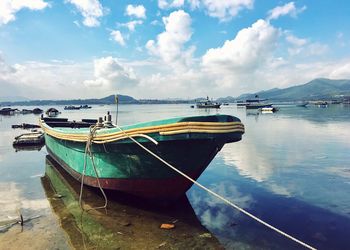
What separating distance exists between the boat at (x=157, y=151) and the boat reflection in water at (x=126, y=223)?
2.02 feet

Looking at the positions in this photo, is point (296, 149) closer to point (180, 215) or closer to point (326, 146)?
point (326, 146)

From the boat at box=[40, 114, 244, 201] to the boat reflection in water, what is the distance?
0.62 m

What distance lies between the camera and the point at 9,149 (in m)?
23.1

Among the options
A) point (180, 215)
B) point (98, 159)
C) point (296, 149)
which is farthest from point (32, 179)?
point (296, 149)

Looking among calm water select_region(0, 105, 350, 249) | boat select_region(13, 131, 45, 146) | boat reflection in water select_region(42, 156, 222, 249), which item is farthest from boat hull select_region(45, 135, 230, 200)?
boat select_region(13, 131, 45, 146)

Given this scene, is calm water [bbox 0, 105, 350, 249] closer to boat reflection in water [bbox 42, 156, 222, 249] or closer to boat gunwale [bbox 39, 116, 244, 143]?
boat reflection in water [bbox 42, 156, 222, 249]

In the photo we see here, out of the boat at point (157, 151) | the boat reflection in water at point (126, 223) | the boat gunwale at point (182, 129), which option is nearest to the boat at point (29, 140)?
the boat reflection in water at point (126, 223)

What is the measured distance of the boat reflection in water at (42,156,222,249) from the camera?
7.25 metres

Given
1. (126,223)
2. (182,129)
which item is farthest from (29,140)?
(182,129)

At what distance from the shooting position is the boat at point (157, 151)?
7456mm

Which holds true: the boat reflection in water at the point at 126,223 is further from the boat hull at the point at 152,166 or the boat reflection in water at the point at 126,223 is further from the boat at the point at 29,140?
the boat at the point at 29,140

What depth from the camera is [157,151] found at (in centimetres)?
803

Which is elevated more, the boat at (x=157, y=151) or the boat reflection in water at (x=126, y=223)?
the boat at (x=157, y=151)

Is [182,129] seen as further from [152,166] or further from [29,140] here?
[29,140]
